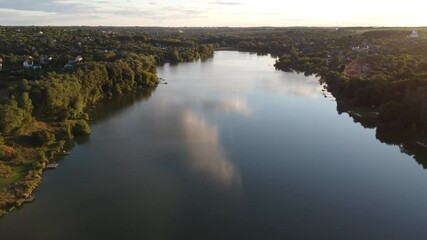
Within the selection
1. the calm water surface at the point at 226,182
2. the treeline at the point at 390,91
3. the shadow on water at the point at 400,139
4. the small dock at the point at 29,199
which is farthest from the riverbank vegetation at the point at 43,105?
the treeline at the point at 390,91

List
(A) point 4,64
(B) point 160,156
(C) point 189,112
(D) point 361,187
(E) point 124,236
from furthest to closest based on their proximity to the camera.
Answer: (A) point 4,64 < (C) point 189,112 < (B) point 160,156 < (D) point 361,187 < (E) point 124,236

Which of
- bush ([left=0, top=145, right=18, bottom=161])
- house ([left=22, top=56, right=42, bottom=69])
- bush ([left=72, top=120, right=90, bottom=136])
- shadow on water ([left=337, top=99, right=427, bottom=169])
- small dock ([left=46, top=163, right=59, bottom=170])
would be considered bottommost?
shadow on water ([left=337, top=99, right=427, bottom=169])

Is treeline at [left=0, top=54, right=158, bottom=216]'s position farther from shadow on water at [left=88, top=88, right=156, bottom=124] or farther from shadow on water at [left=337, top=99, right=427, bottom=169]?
shadow on water at [left=337, top=99, right=427, bottom=169]

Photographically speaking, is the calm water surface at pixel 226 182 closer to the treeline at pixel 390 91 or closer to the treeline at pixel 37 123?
the treeline at pixel 37 123

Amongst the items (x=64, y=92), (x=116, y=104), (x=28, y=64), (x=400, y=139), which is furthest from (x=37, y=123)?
(x=400, y=139)

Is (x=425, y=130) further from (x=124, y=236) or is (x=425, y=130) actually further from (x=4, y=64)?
(x=4, y=64)

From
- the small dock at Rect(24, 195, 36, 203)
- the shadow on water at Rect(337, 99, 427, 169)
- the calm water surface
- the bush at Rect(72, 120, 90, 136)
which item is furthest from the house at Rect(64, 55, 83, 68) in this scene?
the shadow on water at Rect(337, 99, 427, 169)

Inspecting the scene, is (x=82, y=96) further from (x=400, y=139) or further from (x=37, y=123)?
(x=400, y=139)

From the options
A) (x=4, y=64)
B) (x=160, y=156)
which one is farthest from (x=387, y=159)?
(x=4, y=64)
